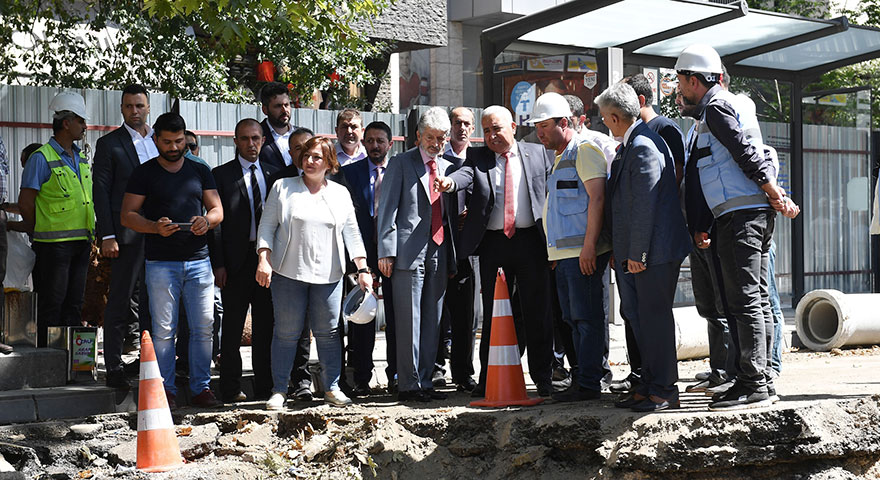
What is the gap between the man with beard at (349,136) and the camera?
325 inches

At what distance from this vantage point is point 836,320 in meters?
11.0

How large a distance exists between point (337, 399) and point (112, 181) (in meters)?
2.29

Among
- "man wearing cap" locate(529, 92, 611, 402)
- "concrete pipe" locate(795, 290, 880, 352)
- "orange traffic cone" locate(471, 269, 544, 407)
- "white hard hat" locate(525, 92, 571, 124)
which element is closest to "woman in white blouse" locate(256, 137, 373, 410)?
"orange traffic cone" locate(471, 269, 544, 407)

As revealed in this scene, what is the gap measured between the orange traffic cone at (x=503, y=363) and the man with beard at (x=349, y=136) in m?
1.73

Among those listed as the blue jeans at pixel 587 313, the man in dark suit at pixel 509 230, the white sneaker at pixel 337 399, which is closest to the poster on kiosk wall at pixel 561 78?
the man in dark suit at pixel 509 230

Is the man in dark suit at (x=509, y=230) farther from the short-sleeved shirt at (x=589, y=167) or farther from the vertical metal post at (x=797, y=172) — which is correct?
the vertical metal post at (x=797, y=172)

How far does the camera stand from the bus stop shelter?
10.9 meters

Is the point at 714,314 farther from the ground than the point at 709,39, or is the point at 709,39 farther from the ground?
the point at 709,39

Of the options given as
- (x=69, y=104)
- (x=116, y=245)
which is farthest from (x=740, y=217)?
(x=69, y=104)

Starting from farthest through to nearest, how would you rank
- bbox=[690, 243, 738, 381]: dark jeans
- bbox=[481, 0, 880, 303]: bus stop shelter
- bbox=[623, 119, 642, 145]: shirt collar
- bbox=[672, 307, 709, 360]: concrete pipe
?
bbox=[481, 0, 880, 303]: bus stop shelter
bbox=[672, 307, 709, 360]: concrete pipe
bbox=[690, 243, 738, 381]: dark jeans
bbox=[623, 119, 642, 145]: shirt collar

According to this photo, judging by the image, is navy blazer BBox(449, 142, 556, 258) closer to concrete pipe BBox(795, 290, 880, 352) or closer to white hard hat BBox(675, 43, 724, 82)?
white hard hat BBox(675, 43, 724, 82)

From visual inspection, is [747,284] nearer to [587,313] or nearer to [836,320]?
[587,313]

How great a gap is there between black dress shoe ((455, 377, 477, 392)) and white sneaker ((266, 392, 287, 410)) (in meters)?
1.34

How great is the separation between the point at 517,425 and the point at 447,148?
2.59m
